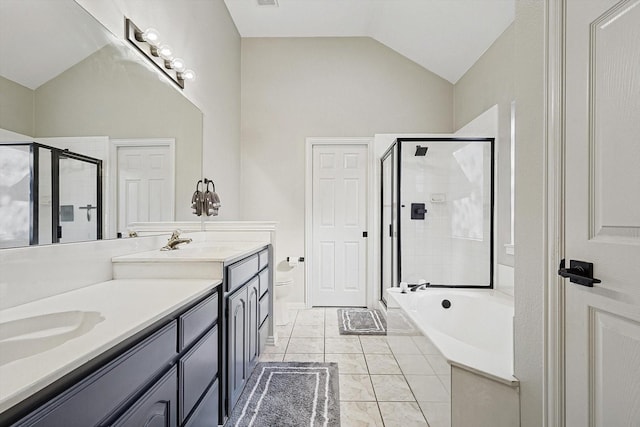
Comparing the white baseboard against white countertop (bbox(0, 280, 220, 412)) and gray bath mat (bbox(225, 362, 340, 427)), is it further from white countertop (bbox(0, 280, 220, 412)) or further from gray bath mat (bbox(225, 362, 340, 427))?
white countertop (bbox(0, 280, 220, 412))

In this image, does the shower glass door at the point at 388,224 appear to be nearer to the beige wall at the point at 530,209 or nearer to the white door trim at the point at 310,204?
the white door trim at the point at 310,204

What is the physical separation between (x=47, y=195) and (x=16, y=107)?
300 mm

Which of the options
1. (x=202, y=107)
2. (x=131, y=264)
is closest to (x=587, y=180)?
(x=131, y=264)

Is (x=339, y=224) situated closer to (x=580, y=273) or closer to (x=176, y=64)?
(x=176, y=64)

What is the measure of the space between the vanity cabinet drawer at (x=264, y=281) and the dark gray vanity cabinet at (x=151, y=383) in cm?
84

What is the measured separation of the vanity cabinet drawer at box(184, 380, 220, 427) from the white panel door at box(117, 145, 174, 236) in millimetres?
900

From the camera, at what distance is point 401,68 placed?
373 cm

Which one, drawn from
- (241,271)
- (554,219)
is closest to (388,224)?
(241,271)

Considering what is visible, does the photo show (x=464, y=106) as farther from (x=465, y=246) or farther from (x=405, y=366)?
(x=405, y=366)

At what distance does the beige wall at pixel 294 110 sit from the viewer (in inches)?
148

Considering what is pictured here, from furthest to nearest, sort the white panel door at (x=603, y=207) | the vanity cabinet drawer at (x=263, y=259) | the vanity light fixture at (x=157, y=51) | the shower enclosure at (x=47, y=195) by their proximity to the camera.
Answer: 1. the vanity cabinet drawer at (x=263, y=259)
2. the vanity light fixture at (x=157, y=51)
3. the shower enclosure at (x=47, y=195)
4. the white panel door at (x=603, y=207)

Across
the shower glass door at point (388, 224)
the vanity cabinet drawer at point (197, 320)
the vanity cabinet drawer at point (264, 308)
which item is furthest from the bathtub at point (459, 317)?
the vanity cabinet drawer at point (197, 320)

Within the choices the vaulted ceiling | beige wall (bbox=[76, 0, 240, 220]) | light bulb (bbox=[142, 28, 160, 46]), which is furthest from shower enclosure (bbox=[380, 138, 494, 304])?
light bulb (bbox=[142, 28, 160, 46])

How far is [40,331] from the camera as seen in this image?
909mm
